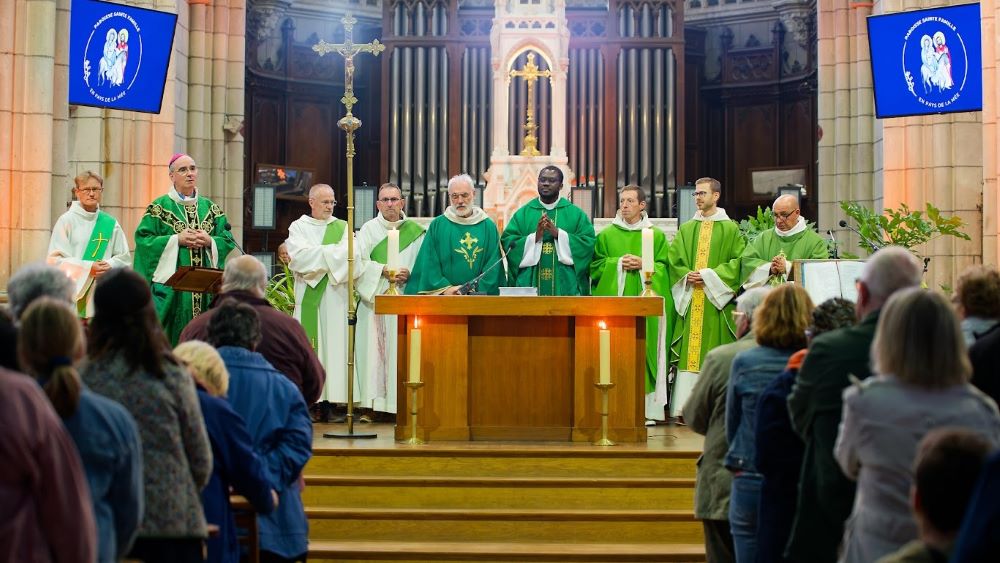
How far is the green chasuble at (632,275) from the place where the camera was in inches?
364

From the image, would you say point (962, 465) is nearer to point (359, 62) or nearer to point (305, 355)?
point (305, 355)

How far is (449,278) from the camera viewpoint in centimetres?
926

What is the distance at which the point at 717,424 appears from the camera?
17.4 feet

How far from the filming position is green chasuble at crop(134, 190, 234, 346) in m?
8.64

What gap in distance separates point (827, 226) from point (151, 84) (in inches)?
272

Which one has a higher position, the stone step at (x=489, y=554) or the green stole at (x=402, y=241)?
the green stole at (x=402, y=241)

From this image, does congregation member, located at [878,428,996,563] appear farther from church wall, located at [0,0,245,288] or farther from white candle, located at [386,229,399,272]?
church wall, located at [0,0,245,288]

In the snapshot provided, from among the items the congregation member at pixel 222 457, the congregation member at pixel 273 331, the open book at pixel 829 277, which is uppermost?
the open book at pixel 829 277

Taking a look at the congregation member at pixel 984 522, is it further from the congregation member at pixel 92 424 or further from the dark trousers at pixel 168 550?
the dark trousers at pixel 168 550

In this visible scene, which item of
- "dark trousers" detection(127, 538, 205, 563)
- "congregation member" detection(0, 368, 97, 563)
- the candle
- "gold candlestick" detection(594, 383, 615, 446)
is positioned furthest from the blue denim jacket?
"gold candlestick" detection(594, 383, 615, 446)

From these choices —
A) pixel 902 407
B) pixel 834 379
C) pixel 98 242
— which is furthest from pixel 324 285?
pixel 902 407

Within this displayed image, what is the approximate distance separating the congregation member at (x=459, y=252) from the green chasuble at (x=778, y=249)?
65.0 inches

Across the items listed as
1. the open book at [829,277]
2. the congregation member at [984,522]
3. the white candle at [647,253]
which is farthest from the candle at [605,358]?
the congregation member at [984,522]

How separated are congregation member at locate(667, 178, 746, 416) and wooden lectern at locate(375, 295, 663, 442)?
120 cm
